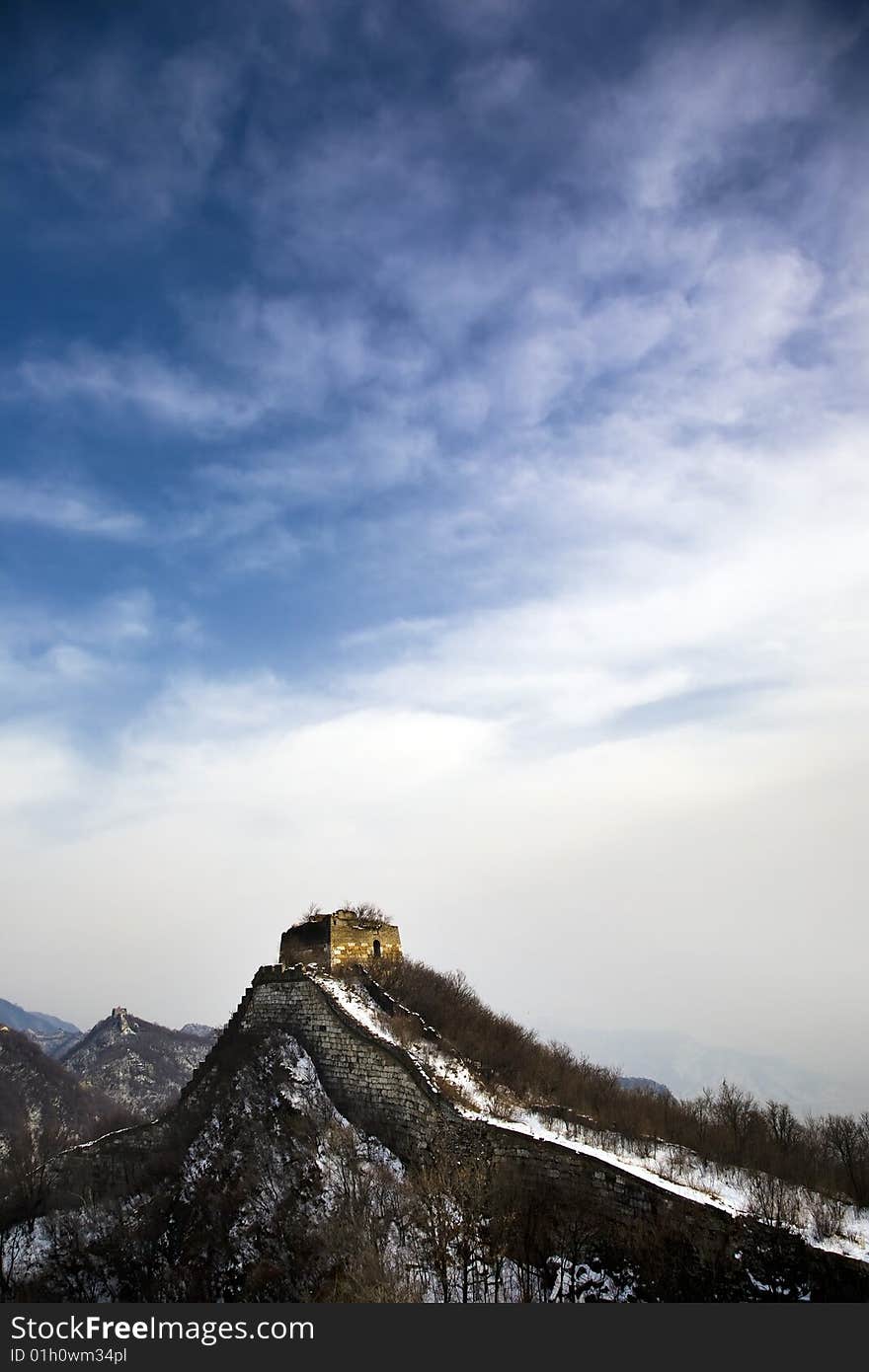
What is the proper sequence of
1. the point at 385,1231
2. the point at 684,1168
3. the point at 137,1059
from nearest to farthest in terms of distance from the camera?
the point at 385,1231 → the point at 684,1168 → the point at 137,1059

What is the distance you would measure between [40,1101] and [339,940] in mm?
54153

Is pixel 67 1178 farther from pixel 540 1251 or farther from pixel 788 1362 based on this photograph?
pixel 788 1362

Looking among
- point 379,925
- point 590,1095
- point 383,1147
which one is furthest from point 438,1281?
point 379,925

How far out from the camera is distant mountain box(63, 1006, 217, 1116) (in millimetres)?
81375

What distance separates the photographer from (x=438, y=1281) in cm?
1633

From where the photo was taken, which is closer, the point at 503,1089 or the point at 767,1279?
the point at 767,1279

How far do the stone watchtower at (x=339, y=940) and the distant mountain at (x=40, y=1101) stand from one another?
36082mm

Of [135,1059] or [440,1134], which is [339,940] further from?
[135,1059]

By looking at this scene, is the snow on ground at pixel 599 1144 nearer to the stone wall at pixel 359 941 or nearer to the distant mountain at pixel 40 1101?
the stone wall at pixel 359 941

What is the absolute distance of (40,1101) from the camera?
6581 centimetres

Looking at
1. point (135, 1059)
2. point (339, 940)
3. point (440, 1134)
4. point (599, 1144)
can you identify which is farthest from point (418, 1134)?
point (135, 1059)

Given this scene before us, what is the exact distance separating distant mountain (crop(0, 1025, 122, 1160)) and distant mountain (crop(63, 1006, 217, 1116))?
598 centimetres

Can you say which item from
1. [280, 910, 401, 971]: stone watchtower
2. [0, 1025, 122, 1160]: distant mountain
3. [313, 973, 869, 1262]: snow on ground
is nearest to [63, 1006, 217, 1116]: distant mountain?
[0, 1025, 122, 1160]: distant mountain

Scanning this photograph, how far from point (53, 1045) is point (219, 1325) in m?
153
